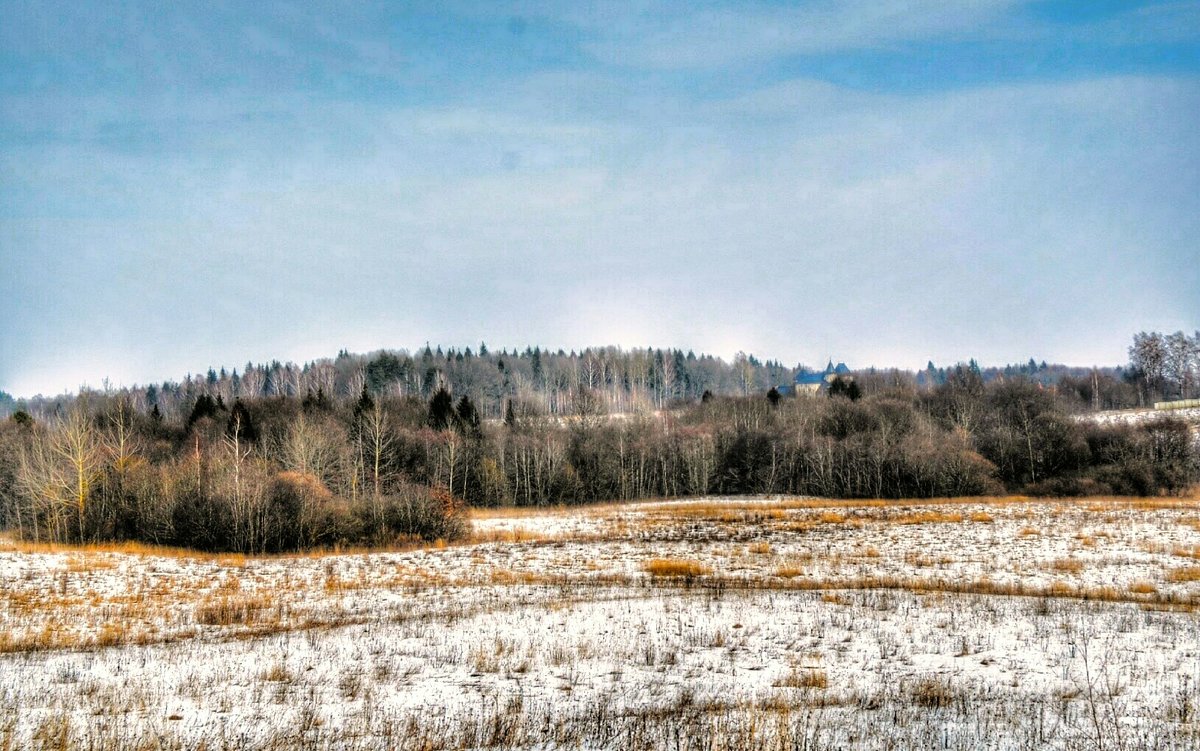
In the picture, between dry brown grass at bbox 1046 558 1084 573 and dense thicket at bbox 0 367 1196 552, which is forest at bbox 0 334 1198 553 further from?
dry brown grass at bbox 1046 558 1084 573

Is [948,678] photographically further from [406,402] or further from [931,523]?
[406,402]

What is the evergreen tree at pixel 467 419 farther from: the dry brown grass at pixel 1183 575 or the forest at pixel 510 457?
the dry brown grass at pixel 1183 575

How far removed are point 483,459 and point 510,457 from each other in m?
5.12

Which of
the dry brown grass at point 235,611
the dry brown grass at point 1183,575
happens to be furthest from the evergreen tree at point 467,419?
the dry brown grass at point 1183,575

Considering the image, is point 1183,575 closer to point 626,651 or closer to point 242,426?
point 626,651

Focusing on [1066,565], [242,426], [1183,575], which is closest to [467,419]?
[242,426]

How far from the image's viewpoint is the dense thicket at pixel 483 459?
40344 millimetres

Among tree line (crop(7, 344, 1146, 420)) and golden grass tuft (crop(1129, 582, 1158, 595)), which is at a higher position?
tree line (crop(7, 344, 1146, 420))

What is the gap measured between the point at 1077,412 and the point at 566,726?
11641cm

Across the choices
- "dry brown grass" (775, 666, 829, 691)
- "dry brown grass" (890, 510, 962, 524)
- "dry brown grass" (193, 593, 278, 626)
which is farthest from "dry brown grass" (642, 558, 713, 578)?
"dry brown grass" (890, 510, 962, 524)

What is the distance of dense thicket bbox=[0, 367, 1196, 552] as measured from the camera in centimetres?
4034

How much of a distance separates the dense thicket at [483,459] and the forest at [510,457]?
0.18 m

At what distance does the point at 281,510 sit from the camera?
38.7 m

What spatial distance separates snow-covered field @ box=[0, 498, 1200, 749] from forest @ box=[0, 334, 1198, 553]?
10.6 m
